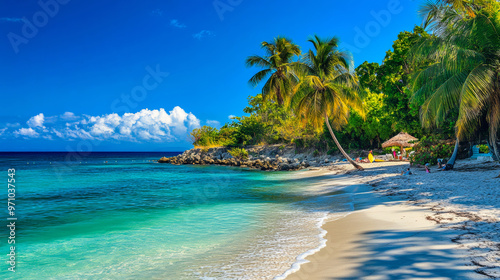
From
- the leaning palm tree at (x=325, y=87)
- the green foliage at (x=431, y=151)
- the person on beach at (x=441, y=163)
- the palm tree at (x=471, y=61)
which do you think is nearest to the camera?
the palm tree at (x=471, y=61)

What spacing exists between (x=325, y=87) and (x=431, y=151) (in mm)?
7467

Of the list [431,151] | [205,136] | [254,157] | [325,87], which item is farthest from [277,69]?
[205,136]

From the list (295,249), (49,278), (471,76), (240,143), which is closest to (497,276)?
(295,249)

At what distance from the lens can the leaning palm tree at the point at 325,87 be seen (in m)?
18.9

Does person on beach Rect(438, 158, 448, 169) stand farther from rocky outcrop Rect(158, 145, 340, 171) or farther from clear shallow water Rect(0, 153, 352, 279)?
rocky outcrop Rect(158, 145, 340, 171)

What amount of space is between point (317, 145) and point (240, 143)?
50.9 ft

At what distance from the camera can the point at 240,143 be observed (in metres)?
50.4

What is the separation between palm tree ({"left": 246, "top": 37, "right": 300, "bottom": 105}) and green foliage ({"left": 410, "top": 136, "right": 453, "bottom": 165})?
38.1 ft

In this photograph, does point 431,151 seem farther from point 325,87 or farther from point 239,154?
point 239,154

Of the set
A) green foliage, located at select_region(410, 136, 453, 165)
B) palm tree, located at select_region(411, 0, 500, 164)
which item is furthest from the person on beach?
palm tree, located at select_region(411, 0, 500, 164)

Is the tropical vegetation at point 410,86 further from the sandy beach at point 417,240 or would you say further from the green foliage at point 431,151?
the sandy beach at point 417,240

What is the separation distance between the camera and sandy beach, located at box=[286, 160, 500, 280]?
135 inches

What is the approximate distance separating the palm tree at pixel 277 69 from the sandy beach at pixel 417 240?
17724 millimetres

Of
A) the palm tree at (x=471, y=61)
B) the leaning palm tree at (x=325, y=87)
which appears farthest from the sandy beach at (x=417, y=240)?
the leaning palm tree at (x=325, y=87)
